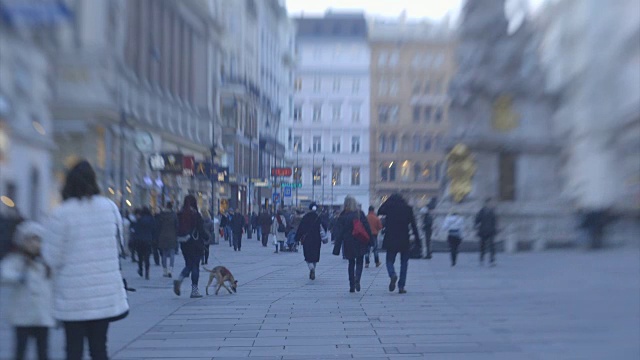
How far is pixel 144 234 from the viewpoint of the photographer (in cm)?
2211

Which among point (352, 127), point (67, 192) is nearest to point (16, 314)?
point (67, 192)

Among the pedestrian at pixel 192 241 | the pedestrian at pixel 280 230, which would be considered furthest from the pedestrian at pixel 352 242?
the pedestrian at pixel 280 230

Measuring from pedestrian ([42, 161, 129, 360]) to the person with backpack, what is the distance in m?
15.1

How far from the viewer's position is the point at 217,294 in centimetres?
1728

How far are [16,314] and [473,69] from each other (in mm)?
7181

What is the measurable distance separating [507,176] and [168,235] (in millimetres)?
7860

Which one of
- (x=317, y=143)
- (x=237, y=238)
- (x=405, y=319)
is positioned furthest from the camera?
Result: (x=237, y=238)

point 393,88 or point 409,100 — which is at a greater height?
point 393,88

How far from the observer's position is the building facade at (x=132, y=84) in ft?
20.6

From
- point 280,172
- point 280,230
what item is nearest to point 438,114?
point 280,230

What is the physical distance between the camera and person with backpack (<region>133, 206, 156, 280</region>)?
862 inches

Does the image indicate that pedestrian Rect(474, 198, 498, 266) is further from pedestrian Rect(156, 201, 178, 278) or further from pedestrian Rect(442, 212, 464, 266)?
pedestrian Rect(156, 201, 178, 278)

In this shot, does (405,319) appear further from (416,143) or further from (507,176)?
(507,176)

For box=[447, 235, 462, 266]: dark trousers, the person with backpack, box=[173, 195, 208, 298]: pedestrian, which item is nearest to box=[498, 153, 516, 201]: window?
box=[447, 235, 462, 266]: dark trousers
